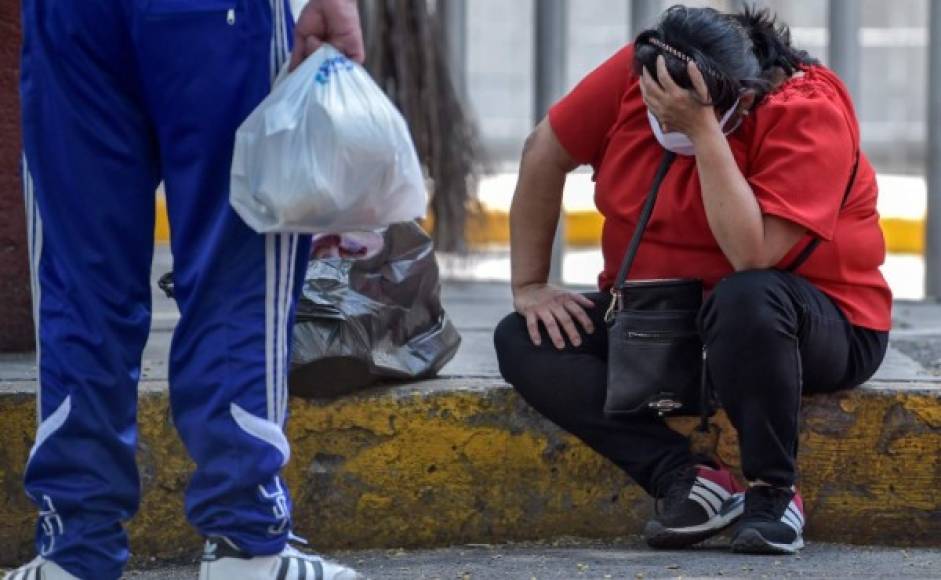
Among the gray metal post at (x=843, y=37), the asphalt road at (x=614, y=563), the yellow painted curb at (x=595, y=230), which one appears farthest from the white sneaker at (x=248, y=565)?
the yellow painted curb at (x=595, y=230)

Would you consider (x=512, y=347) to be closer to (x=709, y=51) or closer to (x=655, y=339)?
(x=655, y=339)

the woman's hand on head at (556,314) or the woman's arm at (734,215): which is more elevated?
the woman's arm at (734,215)

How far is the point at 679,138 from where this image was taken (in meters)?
2.99

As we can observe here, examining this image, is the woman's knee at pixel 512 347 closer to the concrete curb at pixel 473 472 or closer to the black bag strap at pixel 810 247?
the concrete curb at pixel 473 472

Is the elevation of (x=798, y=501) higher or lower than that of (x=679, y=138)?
lower

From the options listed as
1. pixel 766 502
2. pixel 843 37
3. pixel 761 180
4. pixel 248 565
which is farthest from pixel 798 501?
pixel 843 37

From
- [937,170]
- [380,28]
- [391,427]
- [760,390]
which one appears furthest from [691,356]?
[380,28]

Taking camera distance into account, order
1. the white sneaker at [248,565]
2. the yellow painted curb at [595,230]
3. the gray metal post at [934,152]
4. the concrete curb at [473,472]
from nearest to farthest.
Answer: the white sneaker at [248,565], the concrete curb at [473,472], the gray metal post at [934,152], the yellow painted curb at [595,230]

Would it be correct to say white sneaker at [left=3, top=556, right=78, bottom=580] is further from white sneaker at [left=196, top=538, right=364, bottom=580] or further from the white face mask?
the white face mask

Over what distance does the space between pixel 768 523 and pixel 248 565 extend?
0.93 metres

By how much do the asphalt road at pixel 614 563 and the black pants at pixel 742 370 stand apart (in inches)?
5.6

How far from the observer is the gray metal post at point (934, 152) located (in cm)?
463

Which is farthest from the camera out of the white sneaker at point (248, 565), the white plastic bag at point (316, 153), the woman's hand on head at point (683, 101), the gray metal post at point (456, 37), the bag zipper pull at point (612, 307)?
the gray metal post at point (456, 37)

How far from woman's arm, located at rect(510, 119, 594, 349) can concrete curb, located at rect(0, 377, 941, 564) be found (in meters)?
0.16
